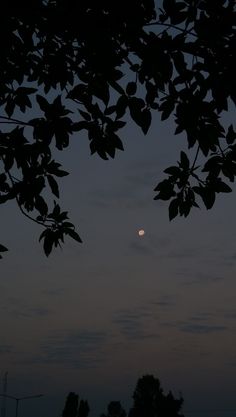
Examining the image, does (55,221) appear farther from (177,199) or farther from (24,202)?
(177,199)

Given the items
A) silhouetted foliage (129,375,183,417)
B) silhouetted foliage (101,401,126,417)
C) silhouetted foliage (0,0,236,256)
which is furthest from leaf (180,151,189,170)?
silhouetted foliage (101,401,126,417)

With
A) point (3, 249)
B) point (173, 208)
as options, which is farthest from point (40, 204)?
point (173, 208)

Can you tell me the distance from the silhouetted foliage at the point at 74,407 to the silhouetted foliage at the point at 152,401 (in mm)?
6547

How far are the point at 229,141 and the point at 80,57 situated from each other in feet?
5.80

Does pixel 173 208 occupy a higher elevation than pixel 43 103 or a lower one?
lower

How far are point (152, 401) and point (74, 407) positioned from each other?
9.66 metres

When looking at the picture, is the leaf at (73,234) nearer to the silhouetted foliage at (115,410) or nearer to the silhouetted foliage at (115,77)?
Answer: the silhouetted foliage at (115,77)

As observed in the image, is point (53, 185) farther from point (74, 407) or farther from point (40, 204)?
point (74, 407)

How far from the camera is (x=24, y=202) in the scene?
6402 mm

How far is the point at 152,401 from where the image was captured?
69000 mm

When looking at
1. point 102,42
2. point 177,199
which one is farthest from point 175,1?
point 177,199

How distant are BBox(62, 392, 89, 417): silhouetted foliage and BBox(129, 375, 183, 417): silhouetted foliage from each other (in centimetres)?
655

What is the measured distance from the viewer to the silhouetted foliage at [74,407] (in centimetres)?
7031

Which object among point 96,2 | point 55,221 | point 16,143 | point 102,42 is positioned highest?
point 96,2
